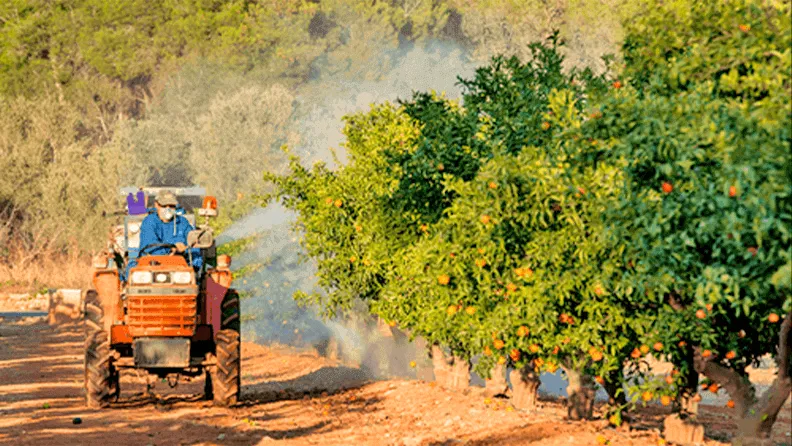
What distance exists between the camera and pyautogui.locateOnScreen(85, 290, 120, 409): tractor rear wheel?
1830cm

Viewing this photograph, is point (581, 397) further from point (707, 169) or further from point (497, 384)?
point (707, 169)

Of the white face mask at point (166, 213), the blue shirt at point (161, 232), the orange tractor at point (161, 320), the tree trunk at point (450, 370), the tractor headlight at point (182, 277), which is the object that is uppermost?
the white face mask at point (166, 213)

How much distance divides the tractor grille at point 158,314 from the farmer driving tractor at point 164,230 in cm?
83

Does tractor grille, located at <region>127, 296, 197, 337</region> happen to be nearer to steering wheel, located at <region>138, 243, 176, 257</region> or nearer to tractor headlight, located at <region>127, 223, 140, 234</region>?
steering wheel, located at <region>138, 243, 176, 257</region>

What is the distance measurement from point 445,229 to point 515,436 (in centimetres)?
279

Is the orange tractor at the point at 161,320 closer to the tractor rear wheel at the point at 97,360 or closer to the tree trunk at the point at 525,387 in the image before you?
the tractor rear wheel at the point at 97,360

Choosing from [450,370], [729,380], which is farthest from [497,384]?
[729,380]

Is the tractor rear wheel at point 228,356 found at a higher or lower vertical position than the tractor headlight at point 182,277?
lower

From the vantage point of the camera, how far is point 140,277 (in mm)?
17938

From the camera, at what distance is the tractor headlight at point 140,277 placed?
706 inches

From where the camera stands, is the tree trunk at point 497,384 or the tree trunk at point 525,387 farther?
the tree trunk at point 497,384

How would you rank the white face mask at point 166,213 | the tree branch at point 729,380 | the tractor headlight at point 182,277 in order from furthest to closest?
the white face mask at point 166,213 < the tractor headlight at point 182,277 < the tree branch at point 729,380

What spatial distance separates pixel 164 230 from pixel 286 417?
130 inches

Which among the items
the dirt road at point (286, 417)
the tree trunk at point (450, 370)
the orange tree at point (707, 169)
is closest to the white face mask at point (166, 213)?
the dirt road at point (286, 417)
